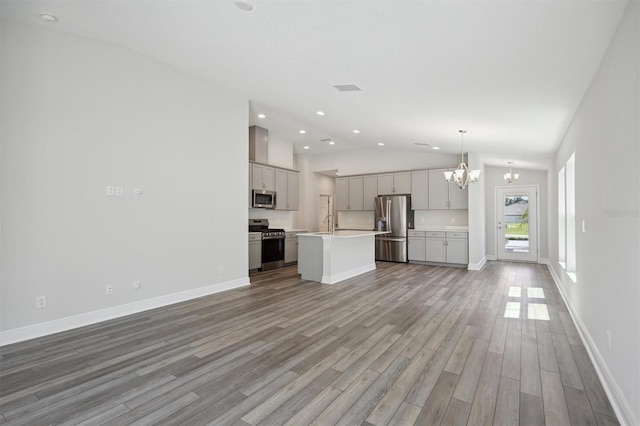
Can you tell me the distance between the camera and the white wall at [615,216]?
5.90ft

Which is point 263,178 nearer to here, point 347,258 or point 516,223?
point 347,258

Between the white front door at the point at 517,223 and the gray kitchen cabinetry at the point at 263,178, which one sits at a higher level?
the gray kitchen cabinetry at the point at 263,178

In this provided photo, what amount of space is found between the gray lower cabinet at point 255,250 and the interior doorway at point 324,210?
333cm

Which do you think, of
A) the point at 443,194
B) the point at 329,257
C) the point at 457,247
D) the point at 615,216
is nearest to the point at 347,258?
the point at 329,257

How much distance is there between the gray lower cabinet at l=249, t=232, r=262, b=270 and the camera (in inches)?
263

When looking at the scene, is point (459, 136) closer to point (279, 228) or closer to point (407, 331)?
point (407, 331)

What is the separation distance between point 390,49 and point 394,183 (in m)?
5.71

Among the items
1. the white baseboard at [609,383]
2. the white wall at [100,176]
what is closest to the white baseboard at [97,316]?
the white wall at [100,176]

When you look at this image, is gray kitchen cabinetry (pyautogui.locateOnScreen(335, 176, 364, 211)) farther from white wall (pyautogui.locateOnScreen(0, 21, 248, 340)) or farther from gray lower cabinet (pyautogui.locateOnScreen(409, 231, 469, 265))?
white wall (pyautogui.locateOnScreen(0, 21, 248, 340))

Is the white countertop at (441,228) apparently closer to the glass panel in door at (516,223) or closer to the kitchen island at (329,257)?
the glass panel in door at (516,223)

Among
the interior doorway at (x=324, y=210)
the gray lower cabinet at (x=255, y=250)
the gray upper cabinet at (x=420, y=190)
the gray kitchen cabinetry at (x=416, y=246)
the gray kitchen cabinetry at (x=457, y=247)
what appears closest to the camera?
the gray lower cabinet at (x=255, y=250)

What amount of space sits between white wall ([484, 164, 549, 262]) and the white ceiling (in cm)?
376

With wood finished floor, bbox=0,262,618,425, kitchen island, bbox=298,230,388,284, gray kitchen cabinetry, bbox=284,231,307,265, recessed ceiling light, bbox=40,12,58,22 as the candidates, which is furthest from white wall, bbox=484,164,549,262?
recessed ceiling light, bbox=40,12,58,22

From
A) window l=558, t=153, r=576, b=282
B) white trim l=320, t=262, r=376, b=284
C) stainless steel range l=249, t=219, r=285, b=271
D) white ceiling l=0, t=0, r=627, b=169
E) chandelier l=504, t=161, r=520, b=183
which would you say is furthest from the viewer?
chandelier l=504, t=161, r=520, b=183
